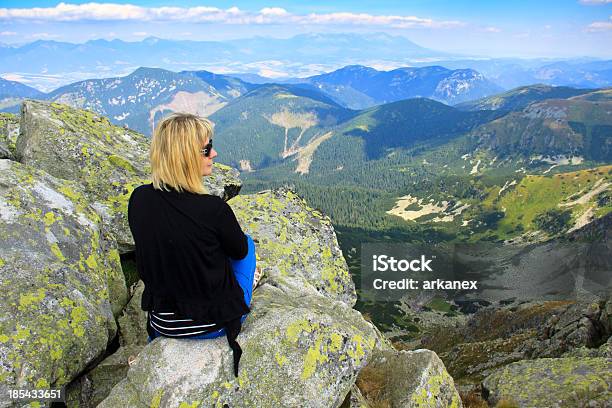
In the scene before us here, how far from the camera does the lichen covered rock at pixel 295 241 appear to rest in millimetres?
17938

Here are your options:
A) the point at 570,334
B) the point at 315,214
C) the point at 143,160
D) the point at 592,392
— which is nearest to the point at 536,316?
the point at 570,334

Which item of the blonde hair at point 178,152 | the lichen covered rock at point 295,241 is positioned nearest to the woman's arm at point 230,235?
the blonde hair at point 178,152

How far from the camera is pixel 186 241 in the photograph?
332 inches

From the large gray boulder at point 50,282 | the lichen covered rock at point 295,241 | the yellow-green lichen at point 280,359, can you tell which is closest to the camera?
the large gray boulder at point 50,282

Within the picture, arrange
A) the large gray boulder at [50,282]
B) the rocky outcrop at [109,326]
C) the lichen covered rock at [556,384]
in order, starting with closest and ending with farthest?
the rocky outcrop at [109,326], the large gray boulder at [50,282], the lichen covered rock at [556,384]

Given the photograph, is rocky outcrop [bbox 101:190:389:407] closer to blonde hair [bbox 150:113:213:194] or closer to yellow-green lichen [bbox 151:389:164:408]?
yellow-green lichen [bbox 151:389:164:408]

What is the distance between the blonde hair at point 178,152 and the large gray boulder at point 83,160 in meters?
7.63

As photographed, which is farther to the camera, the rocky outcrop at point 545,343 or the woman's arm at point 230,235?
the rocky outcrop at point 545,343

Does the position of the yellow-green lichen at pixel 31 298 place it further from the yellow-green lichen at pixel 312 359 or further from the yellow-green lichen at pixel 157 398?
the yellow-green lichen at pixel 312 359

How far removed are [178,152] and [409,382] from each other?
979 cm

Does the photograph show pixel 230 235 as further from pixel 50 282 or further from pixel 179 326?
pixel 50 282

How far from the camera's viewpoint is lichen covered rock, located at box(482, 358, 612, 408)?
1929 centimetres

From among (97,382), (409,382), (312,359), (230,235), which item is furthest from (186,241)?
(409,382)

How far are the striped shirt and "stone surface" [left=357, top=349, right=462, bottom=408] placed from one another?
595cm
